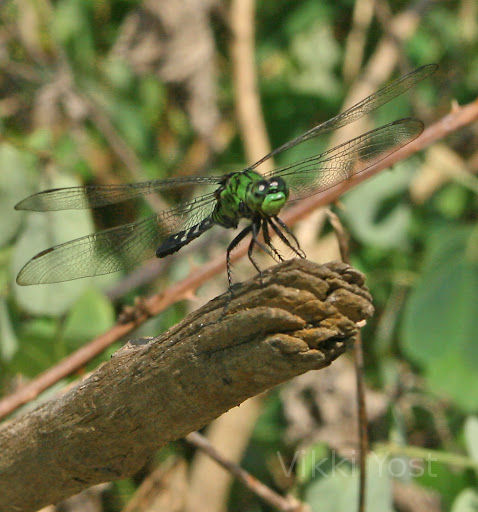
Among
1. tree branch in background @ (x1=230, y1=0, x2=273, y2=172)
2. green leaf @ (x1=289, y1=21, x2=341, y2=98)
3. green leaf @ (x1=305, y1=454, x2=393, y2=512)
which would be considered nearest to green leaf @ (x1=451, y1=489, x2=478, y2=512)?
green leaf @ (x1=305, y1=454, x2=393, y2=512)

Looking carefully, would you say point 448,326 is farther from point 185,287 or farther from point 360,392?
point 185,287

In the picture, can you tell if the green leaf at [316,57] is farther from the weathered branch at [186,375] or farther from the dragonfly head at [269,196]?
the weathered branch at [186,375]

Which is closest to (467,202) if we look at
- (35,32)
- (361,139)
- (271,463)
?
(271,463)

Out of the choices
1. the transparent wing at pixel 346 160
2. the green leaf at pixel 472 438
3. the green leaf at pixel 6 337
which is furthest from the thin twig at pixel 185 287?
the green leaf at pixel 472 438

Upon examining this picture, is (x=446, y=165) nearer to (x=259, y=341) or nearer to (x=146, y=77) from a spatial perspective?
(x=146, y=77)

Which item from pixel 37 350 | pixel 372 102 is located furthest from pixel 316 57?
pixel 37 350

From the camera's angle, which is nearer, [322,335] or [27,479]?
[322,335]
